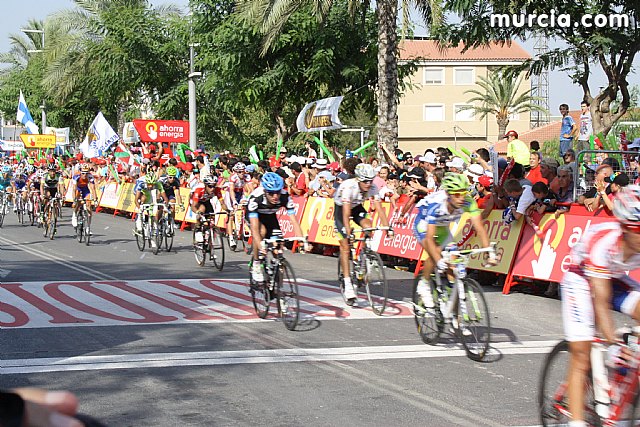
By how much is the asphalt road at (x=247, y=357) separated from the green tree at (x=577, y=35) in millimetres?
7556

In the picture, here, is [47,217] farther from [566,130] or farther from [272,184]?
[272,184]

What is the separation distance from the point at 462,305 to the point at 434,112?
69431 millimetres

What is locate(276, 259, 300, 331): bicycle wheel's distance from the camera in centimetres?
1066

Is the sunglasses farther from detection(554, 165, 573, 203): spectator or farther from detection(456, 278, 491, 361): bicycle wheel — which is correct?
detection(554, 165, 573, 203): spectator

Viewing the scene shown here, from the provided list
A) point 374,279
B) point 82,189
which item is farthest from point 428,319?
point 82,189

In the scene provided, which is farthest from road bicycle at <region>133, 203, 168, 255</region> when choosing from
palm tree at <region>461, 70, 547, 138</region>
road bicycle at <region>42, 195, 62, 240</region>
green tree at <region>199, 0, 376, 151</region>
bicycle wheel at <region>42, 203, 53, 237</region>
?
palm tree at <region>461, 70, 547, 138</region>

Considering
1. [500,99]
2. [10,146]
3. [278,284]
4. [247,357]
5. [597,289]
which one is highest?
[500,99]

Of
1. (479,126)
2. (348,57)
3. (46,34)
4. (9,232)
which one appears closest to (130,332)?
(9,232)

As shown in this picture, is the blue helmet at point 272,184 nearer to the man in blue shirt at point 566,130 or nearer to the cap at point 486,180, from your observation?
the cap at point 486,180

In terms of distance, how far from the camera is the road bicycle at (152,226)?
66.2 feet

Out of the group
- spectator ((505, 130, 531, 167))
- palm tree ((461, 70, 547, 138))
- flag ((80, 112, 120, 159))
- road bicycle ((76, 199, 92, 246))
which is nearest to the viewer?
spectator ((505, 130, 531, 167))

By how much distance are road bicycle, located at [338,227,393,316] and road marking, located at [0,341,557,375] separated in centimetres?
217

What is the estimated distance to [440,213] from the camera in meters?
9.26

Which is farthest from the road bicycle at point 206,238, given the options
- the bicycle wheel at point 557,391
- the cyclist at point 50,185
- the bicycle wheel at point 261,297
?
the bicycle wheel at point 557,391
